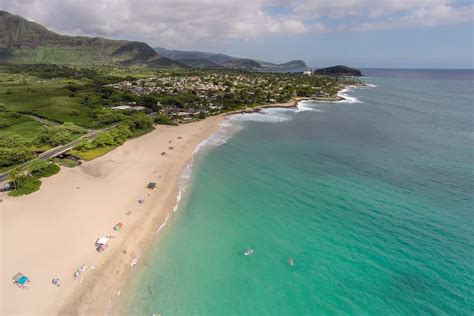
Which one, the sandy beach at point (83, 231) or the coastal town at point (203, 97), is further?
the coastal town at point (203, 97)

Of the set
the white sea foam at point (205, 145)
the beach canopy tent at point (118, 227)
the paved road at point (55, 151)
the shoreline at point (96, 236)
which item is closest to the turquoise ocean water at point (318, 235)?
the white sea foam at point (205, 145)

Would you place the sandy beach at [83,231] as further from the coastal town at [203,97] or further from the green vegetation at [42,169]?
the coastal town at [203,97]

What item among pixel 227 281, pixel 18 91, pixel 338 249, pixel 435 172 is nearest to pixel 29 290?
pixel 227 281

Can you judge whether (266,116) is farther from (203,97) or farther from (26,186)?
(26,186)

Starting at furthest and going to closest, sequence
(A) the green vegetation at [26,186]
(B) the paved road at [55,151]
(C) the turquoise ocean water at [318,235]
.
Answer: (B) the paved road at [55,151]
(A) the green vegetation at [26,186]
(C) the turquoise ocean water at [318,235]

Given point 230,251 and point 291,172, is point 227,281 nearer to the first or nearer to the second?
point 230,251

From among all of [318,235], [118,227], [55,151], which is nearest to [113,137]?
[55,151]

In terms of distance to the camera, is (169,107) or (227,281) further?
(169,107)
